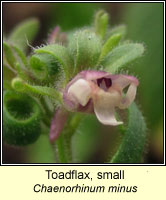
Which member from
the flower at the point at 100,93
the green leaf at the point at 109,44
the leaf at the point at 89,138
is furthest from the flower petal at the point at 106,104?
the leaf at the point at 89,138

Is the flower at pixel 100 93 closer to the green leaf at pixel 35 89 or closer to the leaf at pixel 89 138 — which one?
the green leaf at pixel 35 89

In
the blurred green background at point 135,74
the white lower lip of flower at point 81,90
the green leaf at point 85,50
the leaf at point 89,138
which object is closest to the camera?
the white lower lip of flower at point 81,90

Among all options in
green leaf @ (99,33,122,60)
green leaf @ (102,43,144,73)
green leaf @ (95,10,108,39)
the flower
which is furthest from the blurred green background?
the flower

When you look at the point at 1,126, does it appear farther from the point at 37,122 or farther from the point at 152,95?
the point at 152,95

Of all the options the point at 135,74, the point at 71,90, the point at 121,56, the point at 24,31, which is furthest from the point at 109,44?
the point at 135,74

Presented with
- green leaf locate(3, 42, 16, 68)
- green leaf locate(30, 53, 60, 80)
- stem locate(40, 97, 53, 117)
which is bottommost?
stem locate(40, 97, 53, 117)

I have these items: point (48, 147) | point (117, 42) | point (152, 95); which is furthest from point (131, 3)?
point (117, 42)

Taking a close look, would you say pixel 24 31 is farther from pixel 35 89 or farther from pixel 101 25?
pixel 35 89

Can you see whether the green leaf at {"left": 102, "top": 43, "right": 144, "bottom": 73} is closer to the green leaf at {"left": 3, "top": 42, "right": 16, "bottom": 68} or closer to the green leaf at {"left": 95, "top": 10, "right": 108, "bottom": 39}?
the green leaf at {"left": 95, "top": 10, "right": 108, "bottom": 39}

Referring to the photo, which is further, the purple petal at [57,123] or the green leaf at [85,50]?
the purple petal at [57,123]
